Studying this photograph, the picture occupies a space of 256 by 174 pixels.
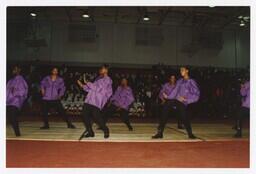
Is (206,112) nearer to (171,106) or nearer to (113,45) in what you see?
(113,45)

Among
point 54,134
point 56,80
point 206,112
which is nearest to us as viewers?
point 54,134

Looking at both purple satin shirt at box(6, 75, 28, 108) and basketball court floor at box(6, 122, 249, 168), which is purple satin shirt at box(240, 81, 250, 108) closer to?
basketball court floor at box(6, 122, 249, 168)

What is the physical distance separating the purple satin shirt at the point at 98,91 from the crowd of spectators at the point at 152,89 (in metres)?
8.86

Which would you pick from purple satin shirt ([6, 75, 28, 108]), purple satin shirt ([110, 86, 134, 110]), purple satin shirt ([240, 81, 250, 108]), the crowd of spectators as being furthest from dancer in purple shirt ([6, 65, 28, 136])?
the crowd of spectators

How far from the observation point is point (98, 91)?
704cm

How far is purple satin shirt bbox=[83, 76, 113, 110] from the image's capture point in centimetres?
701

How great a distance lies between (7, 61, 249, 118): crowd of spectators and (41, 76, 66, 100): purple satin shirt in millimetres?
→ 6884

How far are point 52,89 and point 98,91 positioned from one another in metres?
2.22

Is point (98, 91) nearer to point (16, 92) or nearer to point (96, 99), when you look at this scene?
point (96, 99)

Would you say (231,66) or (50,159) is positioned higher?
(231,66)

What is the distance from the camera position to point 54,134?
7.80 m
